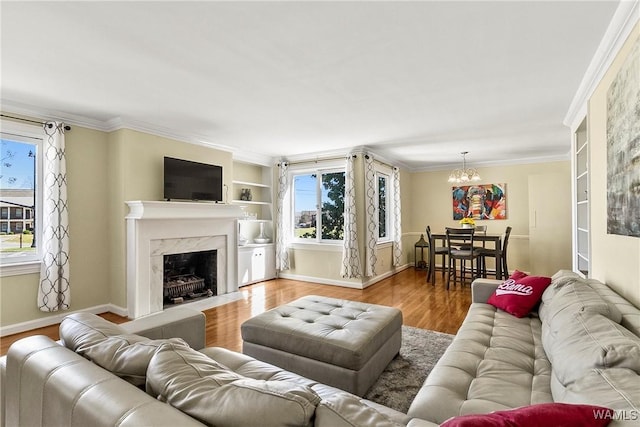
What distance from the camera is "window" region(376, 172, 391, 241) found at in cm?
619

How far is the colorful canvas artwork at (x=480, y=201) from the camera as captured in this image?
645 cm

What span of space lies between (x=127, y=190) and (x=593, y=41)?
14.9 ft

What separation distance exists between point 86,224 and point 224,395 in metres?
3.93

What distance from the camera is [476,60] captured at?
2.35 meters

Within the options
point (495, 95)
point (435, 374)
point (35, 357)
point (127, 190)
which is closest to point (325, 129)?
point (495, 95)

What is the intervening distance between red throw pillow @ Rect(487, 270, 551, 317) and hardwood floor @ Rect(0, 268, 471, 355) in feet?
2.98

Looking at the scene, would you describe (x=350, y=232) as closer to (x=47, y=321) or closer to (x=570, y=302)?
(x=570, y=302)

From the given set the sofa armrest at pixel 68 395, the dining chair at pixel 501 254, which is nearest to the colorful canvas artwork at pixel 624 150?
the sofa armrest at pixel 68 395

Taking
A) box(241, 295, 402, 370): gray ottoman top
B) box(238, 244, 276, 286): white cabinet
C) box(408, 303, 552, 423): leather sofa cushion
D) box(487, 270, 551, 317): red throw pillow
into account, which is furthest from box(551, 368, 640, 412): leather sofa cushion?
box(238, 244, 276, 286): white cabinet

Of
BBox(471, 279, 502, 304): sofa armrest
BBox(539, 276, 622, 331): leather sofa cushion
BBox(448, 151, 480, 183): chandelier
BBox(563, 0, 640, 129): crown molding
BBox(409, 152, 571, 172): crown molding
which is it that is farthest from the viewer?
BBox(409, 152, 571, 172): crown molding

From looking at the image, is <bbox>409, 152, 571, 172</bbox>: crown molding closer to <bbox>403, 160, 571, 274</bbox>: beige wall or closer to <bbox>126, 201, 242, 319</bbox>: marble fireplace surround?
<bbox>403, 160, 571, 274</bbox>: beige wall

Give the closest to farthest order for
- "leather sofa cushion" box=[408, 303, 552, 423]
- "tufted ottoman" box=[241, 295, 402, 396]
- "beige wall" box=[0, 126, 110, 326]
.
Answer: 1. "leather sofa cushion" box=[408, 303, 552, 423]
2. "tufted ottoman" box=[241, 295, 402, 396]
3. "beige wall" box=[0, 126, 110, 326]

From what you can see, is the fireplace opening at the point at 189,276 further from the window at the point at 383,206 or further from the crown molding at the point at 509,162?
the crown molding at the point at 509,162

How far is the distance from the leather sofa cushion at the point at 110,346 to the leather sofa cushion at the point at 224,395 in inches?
3.8
